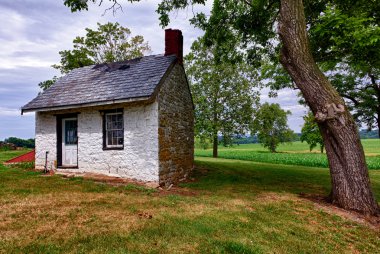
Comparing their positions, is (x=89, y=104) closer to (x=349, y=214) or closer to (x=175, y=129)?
(x=175, y=129)

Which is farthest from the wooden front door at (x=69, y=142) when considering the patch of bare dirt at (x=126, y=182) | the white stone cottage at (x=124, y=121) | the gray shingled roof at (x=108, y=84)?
the gray shingled roof at (x=108, y=84)

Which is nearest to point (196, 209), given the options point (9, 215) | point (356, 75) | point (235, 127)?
point (9, 215)

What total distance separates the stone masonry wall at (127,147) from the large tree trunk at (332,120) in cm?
587

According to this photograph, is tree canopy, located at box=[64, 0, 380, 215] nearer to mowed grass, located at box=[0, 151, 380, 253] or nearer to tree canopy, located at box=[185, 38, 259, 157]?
mowed grass, located at box=[0, 151, 380, 253]

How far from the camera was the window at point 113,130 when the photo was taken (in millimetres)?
11285

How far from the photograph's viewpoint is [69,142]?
1277 cm

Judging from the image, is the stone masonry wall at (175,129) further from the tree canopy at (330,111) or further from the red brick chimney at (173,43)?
the tree canopy at (330,111)

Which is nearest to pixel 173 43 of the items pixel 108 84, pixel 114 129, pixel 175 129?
pixel 108 84

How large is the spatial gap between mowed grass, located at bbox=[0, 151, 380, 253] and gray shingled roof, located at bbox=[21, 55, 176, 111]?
4156 mm

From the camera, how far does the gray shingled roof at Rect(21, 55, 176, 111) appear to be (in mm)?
10812

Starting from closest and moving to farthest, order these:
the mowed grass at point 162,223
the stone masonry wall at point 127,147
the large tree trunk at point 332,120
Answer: the mowed grass at point 162,223 → the large tree trunk at point 332,120 → the stone masonry wall at point 127,147

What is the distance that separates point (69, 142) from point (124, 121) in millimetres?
3980

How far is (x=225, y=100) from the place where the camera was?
2816 centimetres

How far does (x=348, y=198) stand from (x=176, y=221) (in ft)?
19.2
